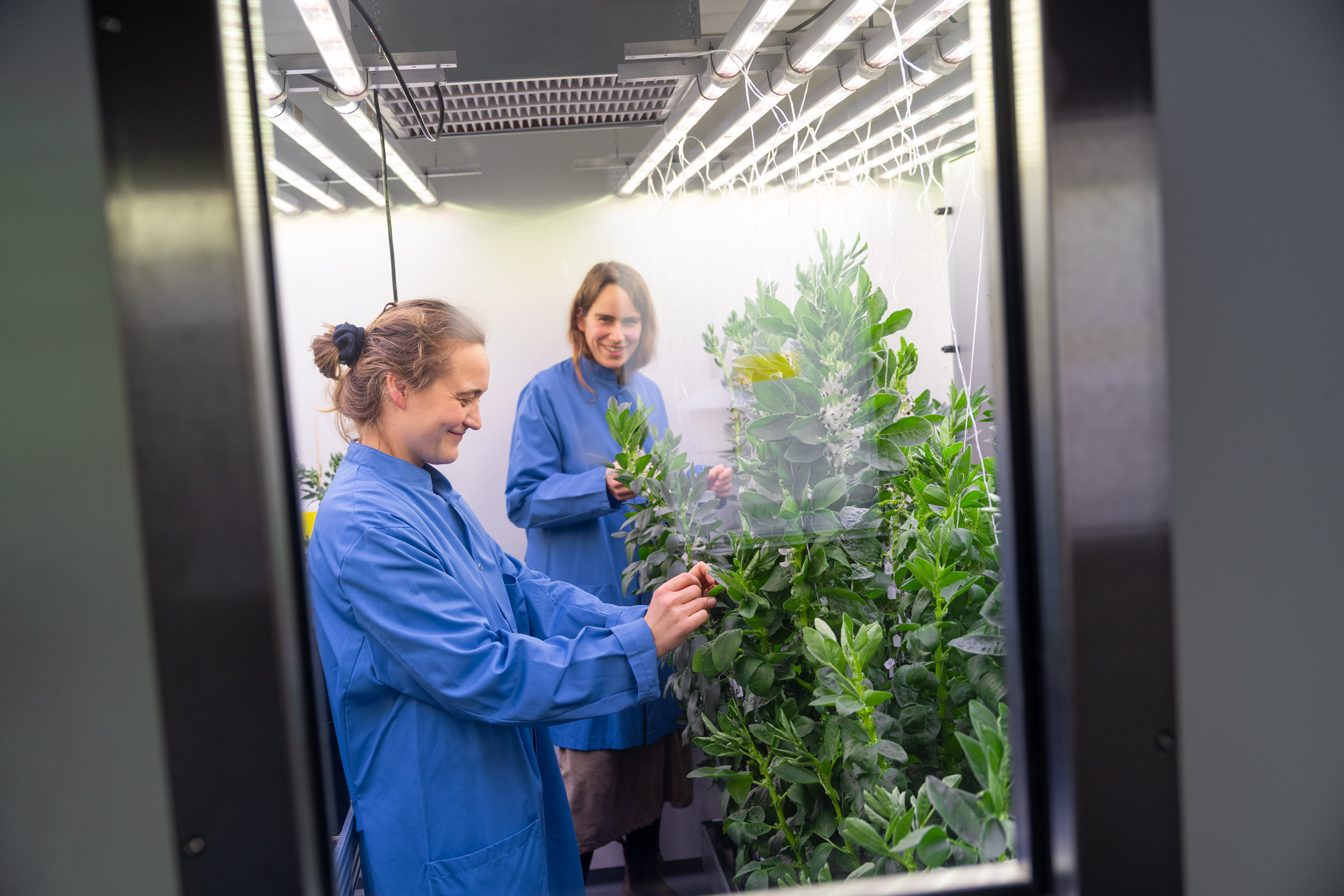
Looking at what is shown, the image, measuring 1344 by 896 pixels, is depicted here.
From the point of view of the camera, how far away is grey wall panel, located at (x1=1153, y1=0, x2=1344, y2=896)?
0.63m

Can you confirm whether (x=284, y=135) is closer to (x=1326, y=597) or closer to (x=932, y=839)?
(x=932, y=839)

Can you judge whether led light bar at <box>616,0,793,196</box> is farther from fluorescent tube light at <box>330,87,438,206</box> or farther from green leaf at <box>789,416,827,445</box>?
green leaf at <box>789,416,827,445</box>

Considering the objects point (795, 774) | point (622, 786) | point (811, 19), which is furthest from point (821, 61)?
point (622, 786)

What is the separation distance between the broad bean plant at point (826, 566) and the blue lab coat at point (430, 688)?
1.04ft

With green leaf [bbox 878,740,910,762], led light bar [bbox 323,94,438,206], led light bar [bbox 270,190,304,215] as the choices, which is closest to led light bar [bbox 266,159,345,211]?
led light bar [bbox 270,190,304,215]

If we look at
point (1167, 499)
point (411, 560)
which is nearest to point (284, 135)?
point (411, 560)

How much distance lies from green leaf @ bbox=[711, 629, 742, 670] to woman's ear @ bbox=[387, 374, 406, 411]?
0.70 meters

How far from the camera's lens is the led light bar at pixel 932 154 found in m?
1.45

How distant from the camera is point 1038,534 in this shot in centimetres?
61

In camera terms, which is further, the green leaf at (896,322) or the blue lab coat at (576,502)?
the blue lab coat at (576,502)

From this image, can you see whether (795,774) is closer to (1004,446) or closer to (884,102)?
(1004,446)

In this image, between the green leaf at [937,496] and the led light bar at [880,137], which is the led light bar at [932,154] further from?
the green leaf at [937,496]

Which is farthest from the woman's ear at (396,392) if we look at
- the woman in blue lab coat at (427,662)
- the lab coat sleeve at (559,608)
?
the lab coat sleeve at (559,608)

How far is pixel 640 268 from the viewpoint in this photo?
1.86m
